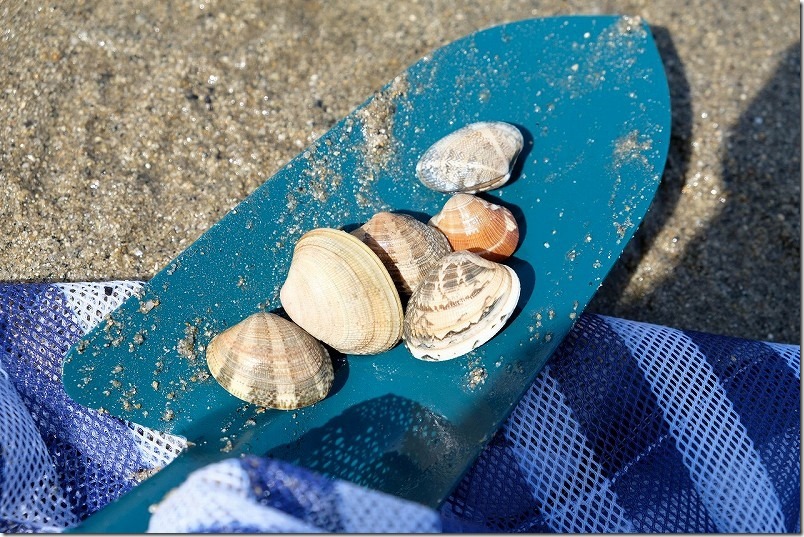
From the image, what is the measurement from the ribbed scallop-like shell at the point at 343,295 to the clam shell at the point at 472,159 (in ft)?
1.29

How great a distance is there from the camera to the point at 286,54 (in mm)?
2621

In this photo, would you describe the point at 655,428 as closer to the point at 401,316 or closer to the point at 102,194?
the point at 401,316

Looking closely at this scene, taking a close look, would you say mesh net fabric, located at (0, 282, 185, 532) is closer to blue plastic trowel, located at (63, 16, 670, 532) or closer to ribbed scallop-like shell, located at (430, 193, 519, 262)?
blue plastic trowel, located at (63, 16, 670, 532)

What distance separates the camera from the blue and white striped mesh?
5.71 ft

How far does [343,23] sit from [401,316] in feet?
4.70

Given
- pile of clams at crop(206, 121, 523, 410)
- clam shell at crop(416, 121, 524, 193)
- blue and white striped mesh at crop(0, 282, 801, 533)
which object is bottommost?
blue and white striped mesh at crop(0, 282, 801, 533)

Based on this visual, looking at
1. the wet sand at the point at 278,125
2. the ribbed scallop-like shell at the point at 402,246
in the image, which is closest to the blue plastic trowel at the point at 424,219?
the ribbed scallop-like shell at the point at 402,246

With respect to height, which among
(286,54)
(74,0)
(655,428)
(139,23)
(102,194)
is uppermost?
(74,0)

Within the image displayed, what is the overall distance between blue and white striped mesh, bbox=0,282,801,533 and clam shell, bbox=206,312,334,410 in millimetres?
288

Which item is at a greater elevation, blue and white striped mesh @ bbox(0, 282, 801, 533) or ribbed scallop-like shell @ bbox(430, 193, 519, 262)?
ribbed scallop-like shell @ bbox(430, 193, 519, 262)

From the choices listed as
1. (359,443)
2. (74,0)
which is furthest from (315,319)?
(74,0)

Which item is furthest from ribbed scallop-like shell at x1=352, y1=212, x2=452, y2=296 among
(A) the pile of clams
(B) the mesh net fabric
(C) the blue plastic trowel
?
(B) the mesh net fabric

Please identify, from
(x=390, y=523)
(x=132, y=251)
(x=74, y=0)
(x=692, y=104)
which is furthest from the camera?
(x=692, y=104)

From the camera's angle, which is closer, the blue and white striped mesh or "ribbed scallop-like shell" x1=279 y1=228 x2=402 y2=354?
the blue and white striped mesh
